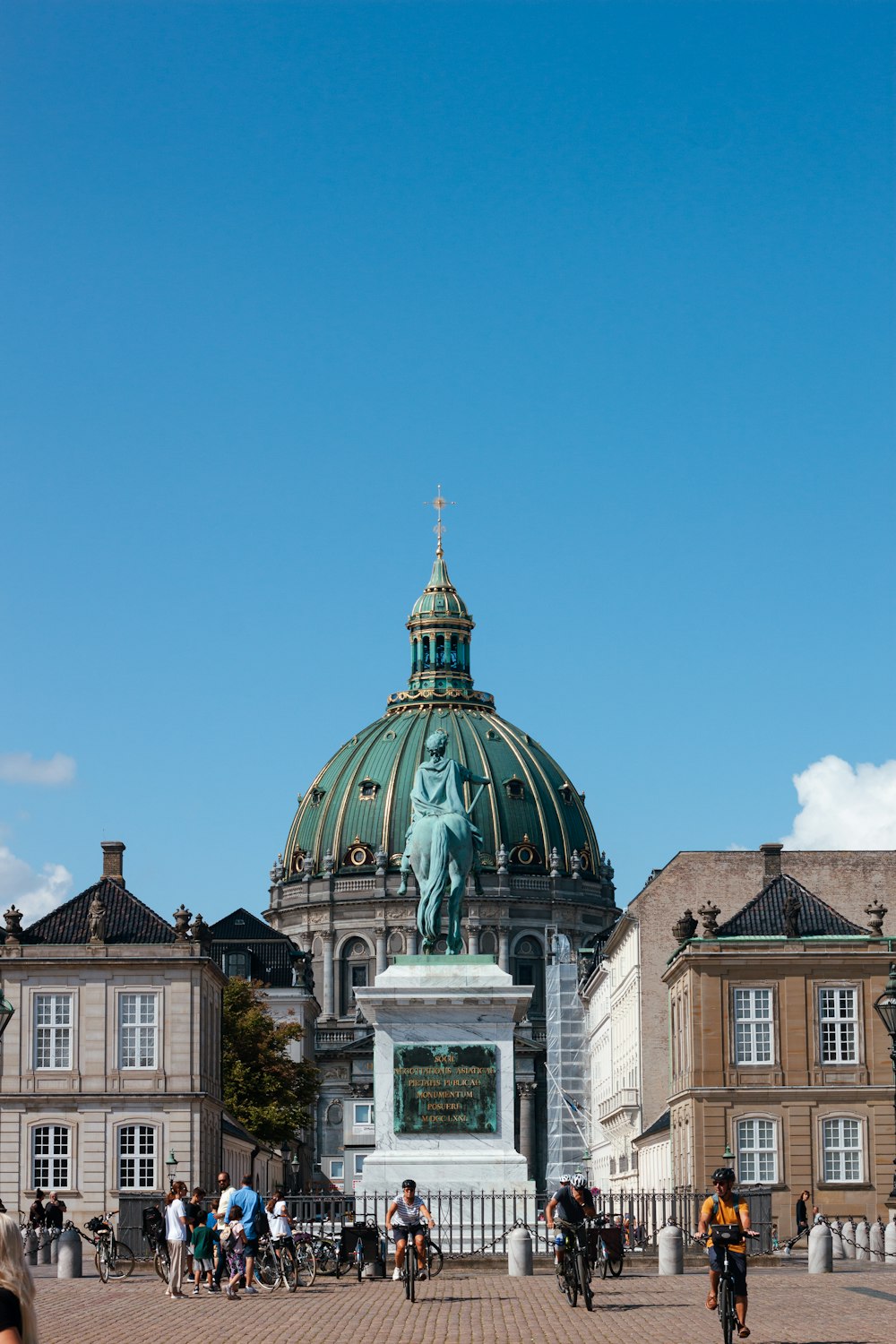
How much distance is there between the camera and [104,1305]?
1158 inches

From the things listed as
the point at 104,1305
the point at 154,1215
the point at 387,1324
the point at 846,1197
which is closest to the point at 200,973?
the point at 846,1197

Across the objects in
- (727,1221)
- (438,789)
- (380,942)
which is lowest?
(727,1221)

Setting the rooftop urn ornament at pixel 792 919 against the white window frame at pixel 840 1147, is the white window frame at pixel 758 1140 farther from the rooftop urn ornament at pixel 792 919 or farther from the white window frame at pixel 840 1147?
the rooftop urn ornament at pixel 792 919

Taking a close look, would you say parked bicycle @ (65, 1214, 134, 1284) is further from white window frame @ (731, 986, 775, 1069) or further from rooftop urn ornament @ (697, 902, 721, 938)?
rooftop urn ornament @ (697, 902, 721, 938)

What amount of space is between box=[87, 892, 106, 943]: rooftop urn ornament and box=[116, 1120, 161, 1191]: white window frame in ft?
17.2

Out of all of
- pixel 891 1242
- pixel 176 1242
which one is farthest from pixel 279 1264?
pixel 891 1242

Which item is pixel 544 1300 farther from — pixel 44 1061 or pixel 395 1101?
pixel 44 1061

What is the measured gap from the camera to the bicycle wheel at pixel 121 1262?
36.6 m

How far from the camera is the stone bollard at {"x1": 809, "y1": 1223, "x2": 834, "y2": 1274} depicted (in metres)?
35.6

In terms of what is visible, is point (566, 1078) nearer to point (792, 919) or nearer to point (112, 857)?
point (112, 857)

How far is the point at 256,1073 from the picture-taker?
273ft

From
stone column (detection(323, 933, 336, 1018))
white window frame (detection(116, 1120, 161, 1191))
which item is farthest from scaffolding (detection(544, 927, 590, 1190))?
white window frame (detection(116, 1120, 161, 1191))

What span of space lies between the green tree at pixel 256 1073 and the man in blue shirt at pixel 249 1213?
50.0m

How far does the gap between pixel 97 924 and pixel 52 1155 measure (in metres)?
6.55
